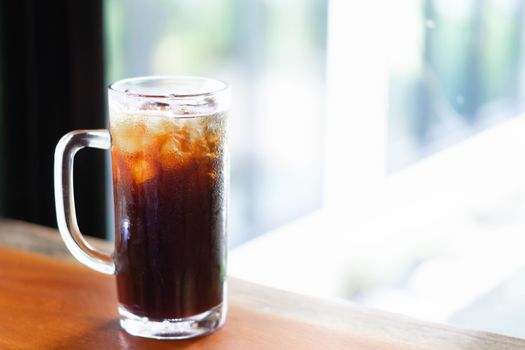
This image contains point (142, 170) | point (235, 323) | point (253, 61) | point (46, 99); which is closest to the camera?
point (142, 170)

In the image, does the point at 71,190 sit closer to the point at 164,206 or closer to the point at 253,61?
the point at 164,206

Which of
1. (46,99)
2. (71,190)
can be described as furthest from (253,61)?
(71,190)

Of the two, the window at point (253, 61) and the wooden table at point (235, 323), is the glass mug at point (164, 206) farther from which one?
the window at point (253, 61)

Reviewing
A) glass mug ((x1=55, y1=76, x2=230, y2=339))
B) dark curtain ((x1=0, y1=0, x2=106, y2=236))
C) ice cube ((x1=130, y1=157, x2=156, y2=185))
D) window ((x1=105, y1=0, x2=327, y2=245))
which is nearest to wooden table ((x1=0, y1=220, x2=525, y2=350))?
glass mug ((x1=55, y1=76, x2=230, y2=339))

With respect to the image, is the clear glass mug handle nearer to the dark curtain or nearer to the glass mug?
the glass mug

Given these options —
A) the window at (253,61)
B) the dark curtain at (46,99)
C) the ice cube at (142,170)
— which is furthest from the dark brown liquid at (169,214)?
the window at (253,61)

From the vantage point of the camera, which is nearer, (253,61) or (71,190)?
(71,190)

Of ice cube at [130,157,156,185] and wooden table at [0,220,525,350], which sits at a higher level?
ice cube at [130,157,156,185]
